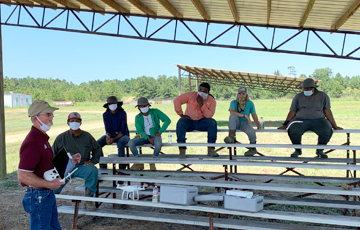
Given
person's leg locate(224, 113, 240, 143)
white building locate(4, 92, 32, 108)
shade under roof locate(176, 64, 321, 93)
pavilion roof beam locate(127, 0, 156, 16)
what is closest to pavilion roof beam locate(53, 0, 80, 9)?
pavilion roof beam locate(127, 0, 156, 16)

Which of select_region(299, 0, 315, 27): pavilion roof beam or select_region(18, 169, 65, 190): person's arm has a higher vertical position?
select_region(299, 0, 315, 27): pavilion roof beam

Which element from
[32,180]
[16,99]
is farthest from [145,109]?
[16,99]

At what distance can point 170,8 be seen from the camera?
295 inches

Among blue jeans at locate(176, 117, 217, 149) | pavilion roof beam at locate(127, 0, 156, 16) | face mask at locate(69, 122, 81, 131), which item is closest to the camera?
face mask at locate(69, 122, 81, 131)

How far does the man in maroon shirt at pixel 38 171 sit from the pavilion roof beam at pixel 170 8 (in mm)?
4716

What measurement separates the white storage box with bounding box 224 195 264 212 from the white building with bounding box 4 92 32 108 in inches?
2407

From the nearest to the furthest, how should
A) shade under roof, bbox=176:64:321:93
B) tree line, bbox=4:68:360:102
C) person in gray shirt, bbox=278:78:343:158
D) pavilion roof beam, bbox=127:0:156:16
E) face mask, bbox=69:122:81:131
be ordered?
1. face mask, bbox=69:122:81:131
2. person in gray shirt, bbox=278:78:343:158
3. pavilion roof beam, bbox=127:0:156:16
4. shade under roof, bbox=176:64:321:93
5. tree line, bbox=4:68:360:102

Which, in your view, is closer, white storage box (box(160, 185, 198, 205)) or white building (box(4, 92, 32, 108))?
white storage box (box(160, 185, 198, 205))

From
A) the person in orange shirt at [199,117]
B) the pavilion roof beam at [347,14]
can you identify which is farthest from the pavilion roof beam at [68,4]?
the pavilion roof beam at [347,14]

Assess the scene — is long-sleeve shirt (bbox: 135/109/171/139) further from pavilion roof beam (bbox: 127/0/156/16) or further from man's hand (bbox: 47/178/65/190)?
man's hand (bbox: 47/178/65/190)

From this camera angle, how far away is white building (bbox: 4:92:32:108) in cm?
5734

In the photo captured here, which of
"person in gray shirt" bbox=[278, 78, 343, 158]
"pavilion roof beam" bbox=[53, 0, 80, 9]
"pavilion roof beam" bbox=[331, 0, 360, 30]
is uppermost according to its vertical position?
"pavilion roof beam" bbox=[53, 0, 80, 9]

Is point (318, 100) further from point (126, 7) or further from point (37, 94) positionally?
point (37, 94)

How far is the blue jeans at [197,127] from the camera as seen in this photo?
584 centimetres
